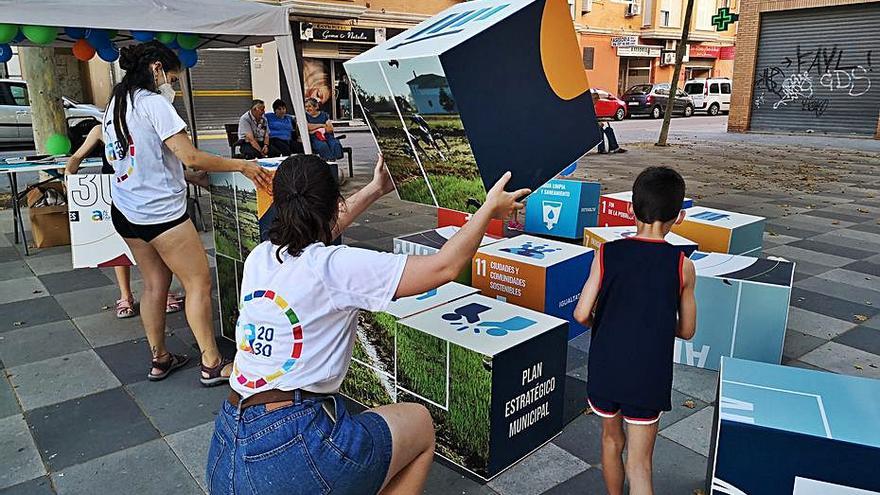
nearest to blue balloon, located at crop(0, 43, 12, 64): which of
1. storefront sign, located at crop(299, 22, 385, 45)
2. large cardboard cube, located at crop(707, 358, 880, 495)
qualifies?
large cardboard cube, located at crop(707, 358, 880, 495)

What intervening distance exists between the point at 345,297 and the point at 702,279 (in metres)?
2.77

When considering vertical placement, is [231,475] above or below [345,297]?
below

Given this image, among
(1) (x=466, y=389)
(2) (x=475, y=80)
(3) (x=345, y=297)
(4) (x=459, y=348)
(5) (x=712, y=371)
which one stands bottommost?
(5) (x=712, y=371)

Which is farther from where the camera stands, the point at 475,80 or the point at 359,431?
the point at 475,80

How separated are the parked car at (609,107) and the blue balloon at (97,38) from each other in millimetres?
21120

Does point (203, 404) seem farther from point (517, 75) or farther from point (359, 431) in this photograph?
point (517, 75)

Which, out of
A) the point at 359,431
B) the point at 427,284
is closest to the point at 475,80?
the point at 427,284

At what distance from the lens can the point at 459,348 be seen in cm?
268

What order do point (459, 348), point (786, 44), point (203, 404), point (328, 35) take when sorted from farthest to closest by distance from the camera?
point (328, 35), point (786, 44), point (203, 404), point (459, 348)

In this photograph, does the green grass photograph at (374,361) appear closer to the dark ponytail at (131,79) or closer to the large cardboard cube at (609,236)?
the dark ponytail at (131,79)

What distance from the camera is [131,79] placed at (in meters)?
3.17

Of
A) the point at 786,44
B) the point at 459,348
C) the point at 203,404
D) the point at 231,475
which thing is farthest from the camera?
the point at 786,44

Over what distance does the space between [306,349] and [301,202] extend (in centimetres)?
40

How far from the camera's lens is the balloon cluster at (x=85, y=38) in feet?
16.2
